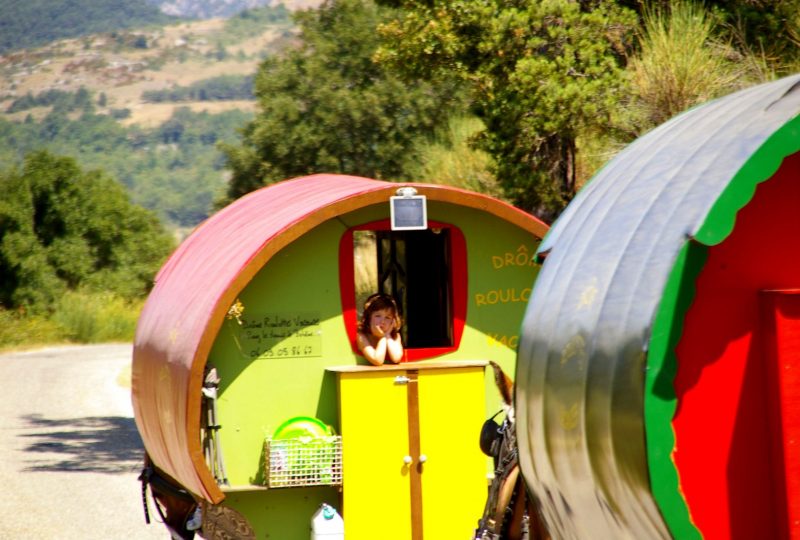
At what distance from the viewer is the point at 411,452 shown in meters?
7.62

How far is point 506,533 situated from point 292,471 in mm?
1932

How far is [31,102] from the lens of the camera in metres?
171

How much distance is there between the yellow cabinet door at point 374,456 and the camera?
24.7 ft

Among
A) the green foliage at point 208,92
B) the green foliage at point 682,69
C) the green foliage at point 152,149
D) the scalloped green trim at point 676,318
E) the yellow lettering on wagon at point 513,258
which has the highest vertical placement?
the green foliage at point 208,92

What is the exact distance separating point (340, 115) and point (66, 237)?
722 inches

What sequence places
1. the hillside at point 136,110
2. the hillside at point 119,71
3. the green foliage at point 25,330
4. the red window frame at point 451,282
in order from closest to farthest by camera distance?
1. the red window frame at point 451,282
2. the green foliage at point 25,330
3. the hillside at point 136,110
4. the hillside at point 119,71

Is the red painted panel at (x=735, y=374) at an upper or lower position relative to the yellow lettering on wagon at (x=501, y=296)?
lower

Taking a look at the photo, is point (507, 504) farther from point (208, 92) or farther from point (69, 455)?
point (208, 92)

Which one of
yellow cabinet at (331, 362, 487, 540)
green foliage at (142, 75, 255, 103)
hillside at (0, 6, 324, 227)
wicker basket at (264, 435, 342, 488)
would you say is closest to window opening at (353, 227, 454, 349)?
yellow cabinet at (331, 362, 487, 540)

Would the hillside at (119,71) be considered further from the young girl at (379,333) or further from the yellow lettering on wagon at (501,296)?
the young girl at (379,333)

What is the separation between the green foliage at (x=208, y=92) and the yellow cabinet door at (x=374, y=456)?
174477mm

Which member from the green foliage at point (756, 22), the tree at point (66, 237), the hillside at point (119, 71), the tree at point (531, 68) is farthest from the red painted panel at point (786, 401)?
the hillside at point (119, 71)

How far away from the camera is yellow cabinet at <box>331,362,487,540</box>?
24.8 feet

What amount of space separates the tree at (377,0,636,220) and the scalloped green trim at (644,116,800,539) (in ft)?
37.1
